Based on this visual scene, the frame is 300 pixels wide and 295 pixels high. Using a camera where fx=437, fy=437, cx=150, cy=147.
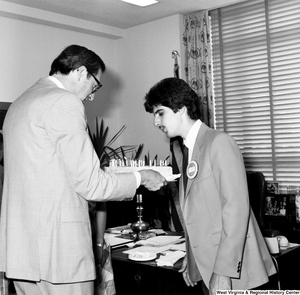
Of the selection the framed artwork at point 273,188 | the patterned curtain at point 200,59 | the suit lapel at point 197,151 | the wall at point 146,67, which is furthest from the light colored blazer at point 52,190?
the wall at point 146,67

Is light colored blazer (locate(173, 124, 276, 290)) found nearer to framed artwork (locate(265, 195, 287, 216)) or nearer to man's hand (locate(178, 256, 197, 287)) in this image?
man's hand (locate(178, 256, 197, 287))

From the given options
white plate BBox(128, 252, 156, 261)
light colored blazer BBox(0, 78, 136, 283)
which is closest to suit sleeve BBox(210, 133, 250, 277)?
light colored blazer BBox(0, 78, 136, 283)

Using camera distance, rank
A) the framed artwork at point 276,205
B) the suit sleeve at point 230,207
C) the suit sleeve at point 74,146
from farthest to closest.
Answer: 1. the framed artwork at point 276,205
2. the suit sleeve at point 230,207
3. the suit sleeve at point 74,146

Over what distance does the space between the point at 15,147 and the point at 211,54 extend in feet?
12.3

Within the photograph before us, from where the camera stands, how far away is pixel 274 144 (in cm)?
463

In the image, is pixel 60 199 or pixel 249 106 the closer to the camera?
pixel 60 199

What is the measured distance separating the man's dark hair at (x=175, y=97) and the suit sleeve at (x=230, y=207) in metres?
0.31

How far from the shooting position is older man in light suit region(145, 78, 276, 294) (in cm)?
176

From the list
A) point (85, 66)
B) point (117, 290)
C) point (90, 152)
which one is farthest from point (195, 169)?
point (117, 290)

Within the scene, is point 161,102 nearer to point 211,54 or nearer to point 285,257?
point 285,257

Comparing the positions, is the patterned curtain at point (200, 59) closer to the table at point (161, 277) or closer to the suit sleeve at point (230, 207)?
the table at point (161, 277)

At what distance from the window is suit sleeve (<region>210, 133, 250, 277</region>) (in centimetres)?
290

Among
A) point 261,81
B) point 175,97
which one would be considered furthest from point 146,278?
point 261,81

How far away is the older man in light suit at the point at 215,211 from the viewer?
1763 millimetres
